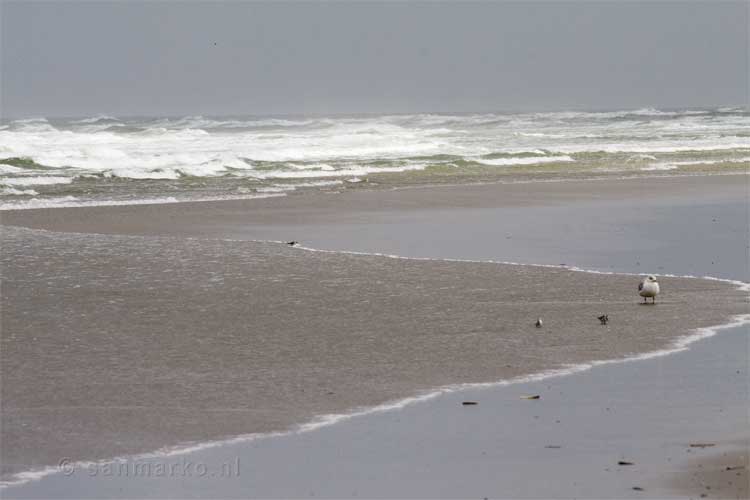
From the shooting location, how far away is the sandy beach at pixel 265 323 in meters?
7.08

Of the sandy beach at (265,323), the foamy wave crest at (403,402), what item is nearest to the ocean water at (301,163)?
the sandy beach at (265,323)

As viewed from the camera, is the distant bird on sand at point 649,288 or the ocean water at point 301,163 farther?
the ocean water at point 301,163

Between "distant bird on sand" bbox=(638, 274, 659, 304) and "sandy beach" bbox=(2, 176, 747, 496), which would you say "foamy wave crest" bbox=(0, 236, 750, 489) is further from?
"distant bird on sand" bbox=(638, 274, 659, 304)

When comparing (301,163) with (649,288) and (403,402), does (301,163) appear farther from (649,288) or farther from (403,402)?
(403,402)

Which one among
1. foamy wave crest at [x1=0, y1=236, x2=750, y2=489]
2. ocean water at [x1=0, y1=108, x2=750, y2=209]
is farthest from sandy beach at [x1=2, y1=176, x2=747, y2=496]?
ocean water at [x1=0, y1=108, x2=750, y2=209]

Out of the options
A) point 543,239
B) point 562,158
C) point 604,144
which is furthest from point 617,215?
point 604,144

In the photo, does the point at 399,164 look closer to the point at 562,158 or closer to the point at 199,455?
the point at 562,158

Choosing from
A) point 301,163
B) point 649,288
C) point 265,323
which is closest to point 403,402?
point 265,323

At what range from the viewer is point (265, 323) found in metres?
9.59

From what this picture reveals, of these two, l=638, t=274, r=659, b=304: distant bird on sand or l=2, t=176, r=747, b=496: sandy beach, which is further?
l=638, t=274, r=659, b=304: distant bird on sand

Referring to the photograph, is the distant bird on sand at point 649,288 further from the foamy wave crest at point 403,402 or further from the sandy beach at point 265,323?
the foamy wave crest at point 403,402

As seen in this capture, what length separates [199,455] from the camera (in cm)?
622

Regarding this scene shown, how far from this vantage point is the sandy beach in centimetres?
708

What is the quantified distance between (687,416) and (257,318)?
4103 millimetres
